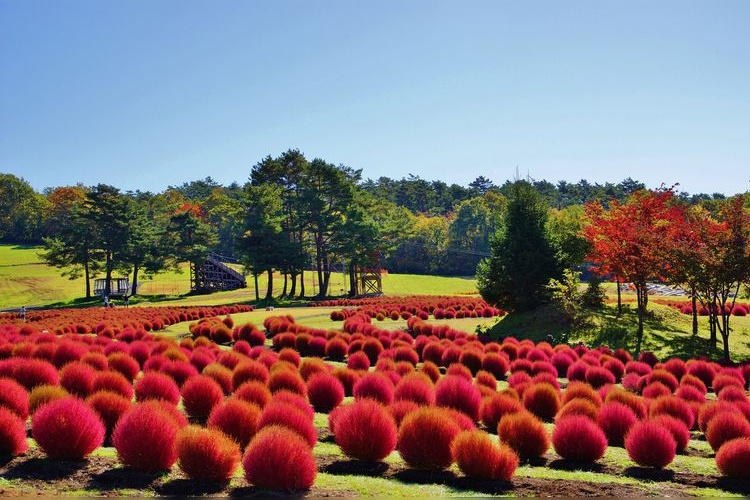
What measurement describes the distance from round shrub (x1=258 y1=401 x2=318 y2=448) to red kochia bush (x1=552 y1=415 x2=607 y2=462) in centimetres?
427

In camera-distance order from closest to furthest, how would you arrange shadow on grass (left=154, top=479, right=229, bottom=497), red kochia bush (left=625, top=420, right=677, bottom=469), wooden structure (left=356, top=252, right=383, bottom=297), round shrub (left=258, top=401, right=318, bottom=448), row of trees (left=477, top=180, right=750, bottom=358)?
1. shadow on grass (left=154, top=479, right=229, bottom=497)
2. round shrub (left=258, top=401, right=318, bottom=448)
3. red kochia bush (left=625, top=420, right=677, bottom=469)
4. row of trees (left=477, top=180, right=750, bottom=358)
5. wooden structure (left=356, top=252, right=383, bottom=297)

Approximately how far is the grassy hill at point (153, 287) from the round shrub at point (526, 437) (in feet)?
193

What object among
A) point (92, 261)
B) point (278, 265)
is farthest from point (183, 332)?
point (92, 261)

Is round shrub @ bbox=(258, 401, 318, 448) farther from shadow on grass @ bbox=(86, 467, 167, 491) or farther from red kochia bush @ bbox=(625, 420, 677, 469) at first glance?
red kochia bush @ bbox=(625, 420, 677, 469)

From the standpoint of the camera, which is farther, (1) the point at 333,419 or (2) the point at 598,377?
(2) the point at 598,377

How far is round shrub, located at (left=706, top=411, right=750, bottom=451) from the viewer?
1094cm

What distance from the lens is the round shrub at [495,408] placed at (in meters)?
12.3

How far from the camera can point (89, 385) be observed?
1300 cm

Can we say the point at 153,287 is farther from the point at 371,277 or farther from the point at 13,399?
the point at 13,399

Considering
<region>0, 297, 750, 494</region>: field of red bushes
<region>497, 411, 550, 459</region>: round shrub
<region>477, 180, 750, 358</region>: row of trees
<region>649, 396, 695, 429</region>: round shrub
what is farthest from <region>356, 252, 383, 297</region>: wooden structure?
<region>497, 411, 550, 459</region>: round shrub

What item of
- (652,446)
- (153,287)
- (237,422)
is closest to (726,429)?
(652,446)

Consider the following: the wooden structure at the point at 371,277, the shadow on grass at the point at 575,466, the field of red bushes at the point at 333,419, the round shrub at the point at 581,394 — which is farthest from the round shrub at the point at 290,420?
the wooden structure at the point at 371,277

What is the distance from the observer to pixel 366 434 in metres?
9.56

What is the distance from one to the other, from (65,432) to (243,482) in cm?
292
